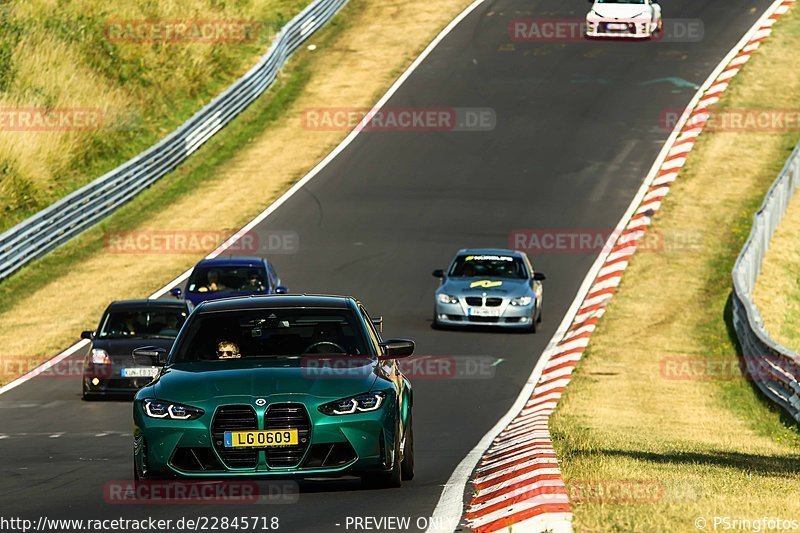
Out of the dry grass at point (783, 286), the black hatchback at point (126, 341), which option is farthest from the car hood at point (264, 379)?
the dry grass at point (783, 286)

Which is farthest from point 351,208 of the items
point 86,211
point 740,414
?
point 740,414

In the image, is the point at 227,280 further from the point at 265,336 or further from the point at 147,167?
the point at 265,336

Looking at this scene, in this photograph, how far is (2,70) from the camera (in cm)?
4044

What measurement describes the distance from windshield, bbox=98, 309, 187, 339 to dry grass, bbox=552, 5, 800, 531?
5756 millimetres

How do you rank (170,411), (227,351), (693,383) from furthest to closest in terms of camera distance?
1. (693,383)
2. (227,351)
3. (170,411)

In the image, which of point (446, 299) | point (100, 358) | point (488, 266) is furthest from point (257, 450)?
point (488, 266)

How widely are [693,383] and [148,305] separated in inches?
318

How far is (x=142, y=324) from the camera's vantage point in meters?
21.5

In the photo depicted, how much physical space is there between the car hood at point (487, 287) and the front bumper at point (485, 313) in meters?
0.17

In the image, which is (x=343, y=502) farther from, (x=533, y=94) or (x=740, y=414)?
(x=533, y=94)

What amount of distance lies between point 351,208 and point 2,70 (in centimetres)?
1145

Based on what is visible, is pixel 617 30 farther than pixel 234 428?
Yes

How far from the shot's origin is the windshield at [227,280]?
25172 millimetres

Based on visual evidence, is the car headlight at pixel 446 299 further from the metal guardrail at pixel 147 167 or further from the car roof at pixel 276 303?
the car roof at pixel 276 303
